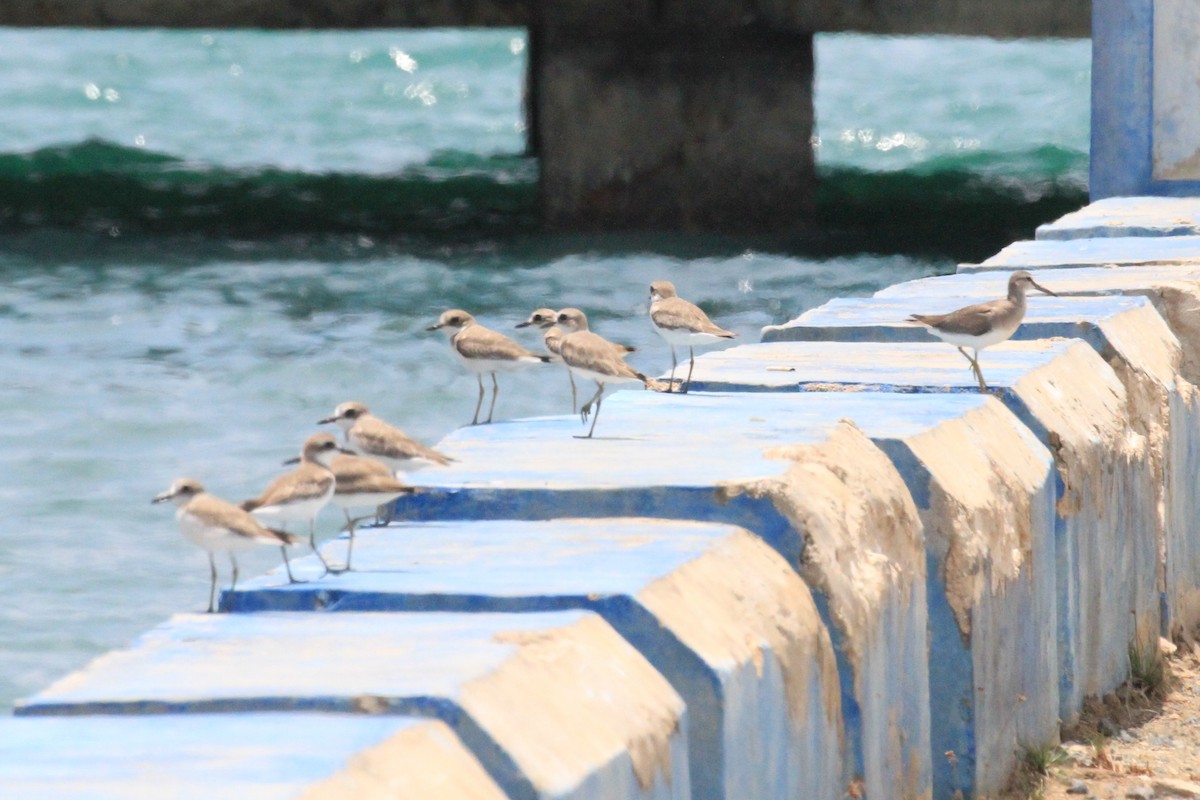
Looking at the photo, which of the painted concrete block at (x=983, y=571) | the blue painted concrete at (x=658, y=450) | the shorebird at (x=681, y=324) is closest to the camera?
the blue painted concrete at (x=658, y=450)

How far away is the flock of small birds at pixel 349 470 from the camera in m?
3.30

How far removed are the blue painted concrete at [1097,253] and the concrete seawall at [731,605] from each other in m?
1.15

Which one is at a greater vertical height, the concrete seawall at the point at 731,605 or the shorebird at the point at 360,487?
the shorebird at the point at 360,487

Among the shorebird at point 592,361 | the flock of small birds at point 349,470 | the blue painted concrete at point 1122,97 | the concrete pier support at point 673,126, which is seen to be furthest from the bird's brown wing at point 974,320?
the concrete pier support at point 673,126

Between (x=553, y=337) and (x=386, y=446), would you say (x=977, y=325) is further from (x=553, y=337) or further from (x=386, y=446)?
(x=386, y=446)

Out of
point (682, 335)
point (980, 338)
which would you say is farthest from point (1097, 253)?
point (682, 335)

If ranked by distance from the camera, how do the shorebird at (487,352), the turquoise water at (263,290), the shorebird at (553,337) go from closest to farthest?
the shorebird at (553,337)
the shorebird at (487,352)
the turquoise water at (263,290)

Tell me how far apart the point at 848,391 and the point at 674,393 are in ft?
1.37

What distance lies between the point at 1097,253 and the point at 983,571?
136 inches

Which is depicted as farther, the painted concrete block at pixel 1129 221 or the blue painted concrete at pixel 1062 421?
the painted concrete block at pixel 1129 221

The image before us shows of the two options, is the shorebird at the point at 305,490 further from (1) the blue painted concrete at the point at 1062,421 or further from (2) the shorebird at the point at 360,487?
(1) the blue painted concrete at the point at 1062,421

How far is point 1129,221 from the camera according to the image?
8.26m

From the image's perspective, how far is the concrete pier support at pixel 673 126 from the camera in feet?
60.2

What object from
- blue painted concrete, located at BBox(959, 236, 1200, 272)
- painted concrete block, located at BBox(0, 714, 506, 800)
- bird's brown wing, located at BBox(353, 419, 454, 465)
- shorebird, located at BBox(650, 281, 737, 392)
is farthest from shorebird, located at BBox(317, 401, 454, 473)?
blue painted concrete, located at BBox(959, 236, 1200, 272)
